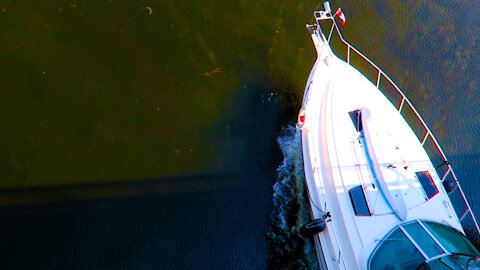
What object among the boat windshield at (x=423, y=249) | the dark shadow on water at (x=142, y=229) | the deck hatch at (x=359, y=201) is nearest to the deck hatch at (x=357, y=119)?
the deck hatch at (x=359, y=201)

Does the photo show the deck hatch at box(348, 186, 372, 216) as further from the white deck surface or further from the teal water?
the teal water

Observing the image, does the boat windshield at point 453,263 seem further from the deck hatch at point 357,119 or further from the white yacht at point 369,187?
the deck hatch at point 357,119

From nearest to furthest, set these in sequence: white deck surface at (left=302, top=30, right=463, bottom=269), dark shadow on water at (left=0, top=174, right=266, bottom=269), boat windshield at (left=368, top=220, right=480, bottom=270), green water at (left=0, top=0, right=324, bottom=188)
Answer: boat windshield at (left=368, top=220, right=480, bottom=270) → white deck surface at (left=302, top=30, right=463, bottom=269) → dark shadow on water at (left=0, top=174, right=266, bottom=269) → green water at (left=0, top=0, right=324, bottom=188)

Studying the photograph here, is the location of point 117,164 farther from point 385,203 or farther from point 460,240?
point 460,240

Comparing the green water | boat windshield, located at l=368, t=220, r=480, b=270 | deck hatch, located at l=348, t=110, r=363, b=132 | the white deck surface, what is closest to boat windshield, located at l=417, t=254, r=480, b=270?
boat windshield, located at l=368, t=220, r=480, b=270

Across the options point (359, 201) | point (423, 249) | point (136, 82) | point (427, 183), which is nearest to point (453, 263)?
point (423, 249)

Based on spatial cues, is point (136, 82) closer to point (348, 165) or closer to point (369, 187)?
point (348, 165)
